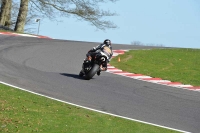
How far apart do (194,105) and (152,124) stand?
315 cm

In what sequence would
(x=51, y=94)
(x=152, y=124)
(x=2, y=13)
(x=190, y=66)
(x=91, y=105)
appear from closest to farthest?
1. (x=152, y=124)
2. (x=91, y=105)
3. (x=51, y=94)
4. (x=190, y=66)
5. (x=2, y=13)

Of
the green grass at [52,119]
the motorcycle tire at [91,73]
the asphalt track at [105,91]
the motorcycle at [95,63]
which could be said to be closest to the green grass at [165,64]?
the asphalt track at [105,91]

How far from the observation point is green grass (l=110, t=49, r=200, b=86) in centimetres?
1998

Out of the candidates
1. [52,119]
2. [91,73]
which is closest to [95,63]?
[91,73]

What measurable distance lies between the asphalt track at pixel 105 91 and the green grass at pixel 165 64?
6.93 ft

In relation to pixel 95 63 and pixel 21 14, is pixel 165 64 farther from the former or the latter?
pixel 21 14

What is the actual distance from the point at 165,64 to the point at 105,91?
9.30m

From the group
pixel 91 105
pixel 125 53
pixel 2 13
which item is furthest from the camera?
pixel 2 13

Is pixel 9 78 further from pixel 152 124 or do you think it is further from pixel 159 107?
pixel 152 124

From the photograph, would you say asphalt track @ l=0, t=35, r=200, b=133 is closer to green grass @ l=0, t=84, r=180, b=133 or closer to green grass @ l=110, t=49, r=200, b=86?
green grass @ l=0, t=84, r=180, b=133

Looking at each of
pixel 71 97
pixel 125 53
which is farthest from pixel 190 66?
pixel 71 97

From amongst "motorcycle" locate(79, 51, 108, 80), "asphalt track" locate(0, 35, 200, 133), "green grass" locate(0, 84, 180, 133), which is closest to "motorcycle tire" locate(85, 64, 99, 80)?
"motorcycle" locate(79, 51, 108, 80)

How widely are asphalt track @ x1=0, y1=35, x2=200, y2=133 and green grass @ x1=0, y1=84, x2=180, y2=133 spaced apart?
859 millimetres

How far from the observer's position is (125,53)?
2588cm
